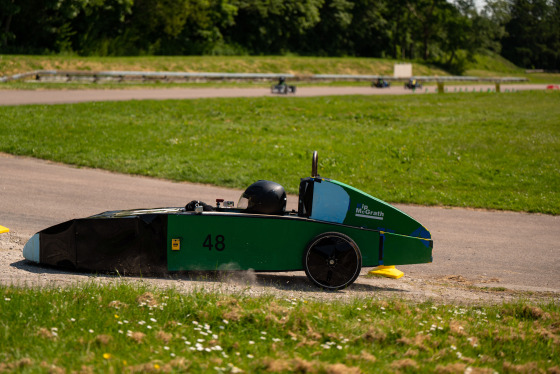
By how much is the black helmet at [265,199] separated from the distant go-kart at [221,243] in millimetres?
12

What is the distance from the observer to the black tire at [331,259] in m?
7.63

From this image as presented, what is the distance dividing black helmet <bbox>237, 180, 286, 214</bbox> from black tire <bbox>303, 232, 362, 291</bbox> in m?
0.59

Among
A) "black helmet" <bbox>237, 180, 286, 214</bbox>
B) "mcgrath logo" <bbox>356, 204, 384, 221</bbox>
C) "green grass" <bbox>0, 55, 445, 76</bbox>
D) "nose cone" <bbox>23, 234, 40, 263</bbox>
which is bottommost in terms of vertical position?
"nose cone" <bbox>23, 234, 40, 263</bbox>

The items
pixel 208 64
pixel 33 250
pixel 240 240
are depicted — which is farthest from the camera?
pixel 208 64

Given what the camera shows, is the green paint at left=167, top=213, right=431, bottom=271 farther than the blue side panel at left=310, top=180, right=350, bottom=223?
No

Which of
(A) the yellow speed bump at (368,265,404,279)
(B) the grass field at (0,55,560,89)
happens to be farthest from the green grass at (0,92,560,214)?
(B) the grass field at (0,55,560,89)

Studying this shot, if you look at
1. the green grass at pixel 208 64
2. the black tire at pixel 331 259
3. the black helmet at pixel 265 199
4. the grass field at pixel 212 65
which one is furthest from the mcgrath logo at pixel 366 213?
the green grass at pixel 208 64

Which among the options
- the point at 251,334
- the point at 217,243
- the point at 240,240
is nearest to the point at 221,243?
the point at 217,243

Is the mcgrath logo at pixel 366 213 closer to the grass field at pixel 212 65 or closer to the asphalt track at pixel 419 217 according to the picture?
the asphalt track at pixel 419 217

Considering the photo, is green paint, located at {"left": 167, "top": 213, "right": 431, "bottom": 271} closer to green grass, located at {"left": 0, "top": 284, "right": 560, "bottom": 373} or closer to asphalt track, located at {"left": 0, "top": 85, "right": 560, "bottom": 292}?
green grass, located at {"left": 0, "top": 284, "right": 560, "bottom": 373}

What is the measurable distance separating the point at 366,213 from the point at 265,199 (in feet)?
4.04

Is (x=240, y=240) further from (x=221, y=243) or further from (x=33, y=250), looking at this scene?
(x=33, y=250)

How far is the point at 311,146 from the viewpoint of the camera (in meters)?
18.4

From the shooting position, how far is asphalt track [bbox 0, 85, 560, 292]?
9.20 metres
